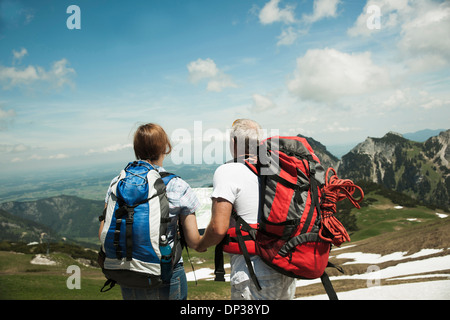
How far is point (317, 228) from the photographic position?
14.3 ft

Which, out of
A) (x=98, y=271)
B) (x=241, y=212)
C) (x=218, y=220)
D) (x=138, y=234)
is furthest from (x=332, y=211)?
(x=98, y=271)

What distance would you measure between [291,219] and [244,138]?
1561 millimetres

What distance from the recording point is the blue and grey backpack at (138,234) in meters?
4.20

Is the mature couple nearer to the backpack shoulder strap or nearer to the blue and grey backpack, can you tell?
the backpack shoulder strap

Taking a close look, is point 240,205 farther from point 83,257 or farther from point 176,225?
point 83,257

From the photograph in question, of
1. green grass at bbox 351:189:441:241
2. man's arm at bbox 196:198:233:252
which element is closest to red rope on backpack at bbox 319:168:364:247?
man's arm at bbox 196:198:233:252

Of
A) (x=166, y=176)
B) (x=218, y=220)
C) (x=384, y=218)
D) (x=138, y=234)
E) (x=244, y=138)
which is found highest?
(x=244, y=138)

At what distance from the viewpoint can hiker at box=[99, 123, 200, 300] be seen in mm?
4457

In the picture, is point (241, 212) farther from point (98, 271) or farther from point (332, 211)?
point (98, 271)

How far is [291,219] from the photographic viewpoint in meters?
4.19

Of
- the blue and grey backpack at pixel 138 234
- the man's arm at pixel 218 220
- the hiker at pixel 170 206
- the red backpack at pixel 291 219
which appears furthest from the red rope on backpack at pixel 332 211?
the blue and grey backpack at pixel 138 234

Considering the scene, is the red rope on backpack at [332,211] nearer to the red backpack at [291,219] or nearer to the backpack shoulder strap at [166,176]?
the red backpack at [291,219]

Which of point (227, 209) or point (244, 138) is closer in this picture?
point (227, 209)

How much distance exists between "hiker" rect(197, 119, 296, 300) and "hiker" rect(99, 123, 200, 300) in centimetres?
42
